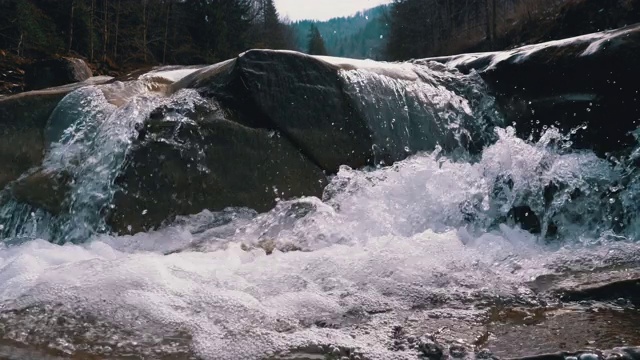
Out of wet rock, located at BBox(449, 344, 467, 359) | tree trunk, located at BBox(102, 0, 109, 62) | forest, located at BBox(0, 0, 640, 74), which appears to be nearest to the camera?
wet rock, located at BBox(449, 344, 467, 359)

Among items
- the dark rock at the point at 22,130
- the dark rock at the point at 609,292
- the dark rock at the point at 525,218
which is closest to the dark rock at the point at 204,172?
the dark rock at the point at 22,130

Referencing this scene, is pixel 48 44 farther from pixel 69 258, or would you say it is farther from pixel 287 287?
pixel 287 287

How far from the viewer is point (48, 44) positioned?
17.5m

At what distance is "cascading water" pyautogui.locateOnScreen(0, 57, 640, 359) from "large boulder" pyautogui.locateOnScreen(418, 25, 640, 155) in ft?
0.82

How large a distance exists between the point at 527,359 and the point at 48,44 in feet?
62.3

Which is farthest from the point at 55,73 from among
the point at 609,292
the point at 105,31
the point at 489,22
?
the point at 489,22

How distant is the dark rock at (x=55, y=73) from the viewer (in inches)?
403

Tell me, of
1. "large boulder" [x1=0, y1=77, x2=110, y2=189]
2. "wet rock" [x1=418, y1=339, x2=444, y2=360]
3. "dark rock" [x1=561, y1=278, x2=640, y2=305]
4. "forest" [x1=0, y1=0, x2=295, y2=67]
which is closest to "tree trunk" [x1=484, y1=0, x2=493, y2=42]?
"forest" [x1=0, y1=0, x2=295, y2=67]

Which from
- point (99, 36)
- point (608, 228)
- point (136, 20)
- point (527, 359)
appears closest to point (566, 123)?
point (608, 228)

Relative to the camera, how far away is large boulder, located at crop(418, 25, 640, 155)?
16.2 ft

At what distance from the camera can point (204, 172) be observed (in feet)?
16.5

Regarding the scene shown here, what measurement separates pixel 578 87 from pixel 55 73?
9.39 metres

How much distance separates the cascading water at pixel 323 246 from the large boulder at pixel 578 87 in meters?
0.25

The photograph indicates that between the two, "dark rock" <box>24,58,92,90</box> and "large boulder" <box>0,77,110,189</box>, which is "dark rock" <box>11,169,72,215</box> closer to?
"large boulder" <box>0,77,110,189</box>
